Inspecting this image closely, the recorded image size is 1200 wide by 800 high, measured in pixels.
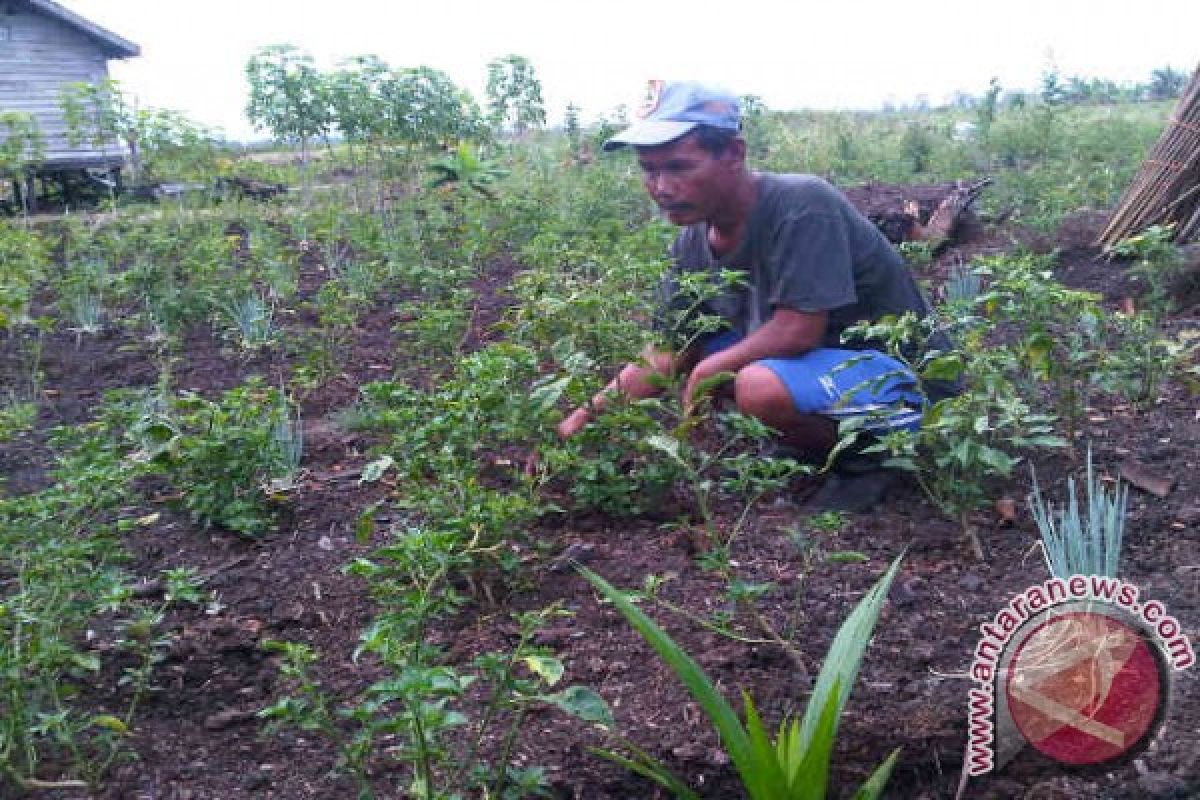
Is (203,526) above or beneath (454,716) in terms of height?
beneath

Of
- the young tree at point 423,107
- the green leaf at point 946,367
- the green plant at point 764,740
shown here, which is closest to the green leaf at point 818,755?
the green plant at point 764,740

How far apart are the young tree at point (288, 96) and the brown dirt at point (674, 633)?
447cm

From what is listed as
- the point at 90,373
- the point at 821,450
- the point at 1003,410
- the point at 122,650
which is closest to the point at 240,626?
the point at 122,650

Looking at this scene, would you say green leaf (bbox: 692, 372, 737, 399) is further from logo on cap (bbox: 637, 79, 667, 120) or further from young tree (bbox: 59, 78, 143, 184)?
young tree (bbox: 59, 78, 143, 184)

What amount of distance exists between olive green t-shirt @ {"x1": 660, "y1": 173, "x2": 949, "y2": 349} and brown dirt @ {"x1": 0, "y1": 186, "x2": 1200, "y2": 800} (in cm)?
55

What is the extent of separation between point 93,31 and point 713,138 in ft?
52.7

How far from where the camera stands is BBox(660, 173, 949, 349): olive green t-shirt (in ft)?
9.72

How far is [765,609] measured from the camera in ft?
7.72

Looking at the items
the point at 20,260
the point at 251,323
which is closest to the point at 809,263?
the point at 251,323

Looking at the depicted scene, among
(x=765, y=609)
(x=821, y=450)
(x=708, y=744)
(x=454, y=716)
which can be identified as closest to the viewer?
(x=454, y=716)

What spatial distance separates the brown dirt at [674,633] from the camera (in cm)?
190

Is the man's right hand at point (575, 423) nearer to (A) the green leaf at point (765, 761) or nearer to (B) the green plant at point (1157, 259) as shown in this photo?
(A) the green leaf at point (765, 761)

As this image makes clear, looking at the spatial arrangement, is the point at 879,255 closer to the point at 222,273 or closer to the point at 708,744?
the point at 708,744

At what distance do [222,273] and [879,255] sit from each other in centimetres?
401
